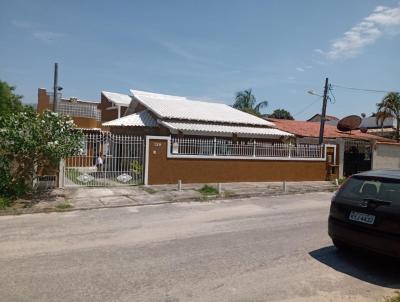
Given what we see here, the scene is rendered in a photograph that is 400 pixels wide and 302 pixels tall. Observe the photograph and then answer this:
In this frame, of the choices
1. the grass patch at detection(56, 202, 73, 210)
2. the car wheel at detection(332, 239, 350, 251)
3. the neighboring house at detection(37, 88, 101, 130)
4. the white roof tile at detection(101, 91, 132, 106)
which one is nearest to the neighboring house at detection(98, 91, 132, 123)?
the white roof tile at detection(101, 91, 132, 106)

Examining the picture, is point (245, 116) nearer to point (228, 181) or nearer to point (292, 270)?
point (228, 181)

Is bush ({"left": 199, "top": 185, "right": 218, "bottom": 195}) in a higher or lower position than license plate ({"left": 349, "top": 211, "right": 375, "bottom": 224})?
lower

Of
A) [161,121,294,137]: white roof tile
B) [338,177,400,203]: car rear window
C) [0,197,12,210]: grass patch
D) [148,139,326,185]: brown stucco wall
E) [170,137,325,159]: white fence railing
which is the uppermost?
[161,121,294,137]: white roof tile

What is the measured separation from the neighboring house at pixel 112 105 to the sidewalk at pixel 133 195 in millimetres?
20086

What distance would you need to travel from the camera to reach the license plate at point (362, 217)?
5926mm

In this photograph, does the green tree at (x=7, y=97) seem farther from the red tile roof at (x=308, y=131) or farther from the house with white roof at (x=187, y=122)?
the red tile roof at (x=308, y=131)

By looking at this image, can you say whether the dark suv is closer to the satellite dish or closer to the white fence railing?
the white fence railing

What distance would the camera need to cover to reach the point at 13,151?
11539 millimetres

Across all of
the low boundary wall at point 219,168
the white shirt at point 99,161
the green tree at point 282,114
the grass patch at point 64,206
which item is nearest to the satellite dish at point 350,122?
the low boundary wall at point 219,168

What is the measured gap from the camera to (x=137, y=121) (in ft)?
69.7

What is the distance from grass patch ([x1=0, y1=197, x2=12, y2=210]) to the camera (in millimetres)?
10323

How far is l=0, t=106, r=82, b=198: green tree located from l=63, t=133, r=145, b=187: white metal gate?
2.70 m

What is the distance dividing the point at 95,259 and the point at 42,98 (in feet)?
109

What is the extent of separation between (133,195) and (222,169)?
5.59m
